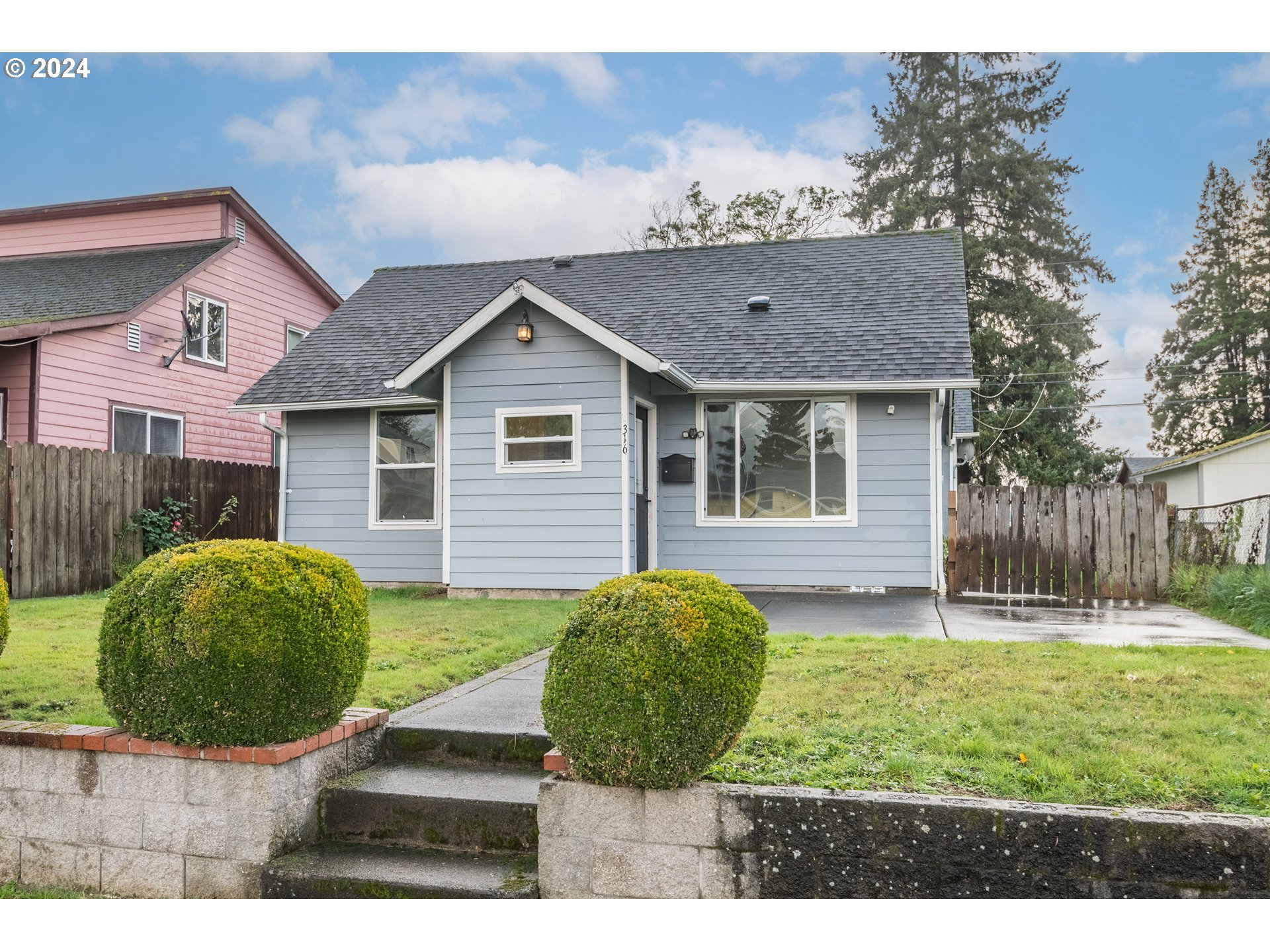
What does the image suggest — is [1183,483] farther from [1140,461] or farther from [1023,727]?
[1023,727]

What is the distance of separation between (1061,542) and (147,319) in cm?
1368

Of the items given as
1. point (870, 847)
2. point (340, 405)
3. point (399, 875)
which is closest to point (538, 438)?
point (340, 405)

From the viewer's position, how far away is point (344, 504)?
1192 cm

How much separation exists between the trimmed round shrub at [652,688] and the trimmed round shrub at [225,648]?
3.17 feet

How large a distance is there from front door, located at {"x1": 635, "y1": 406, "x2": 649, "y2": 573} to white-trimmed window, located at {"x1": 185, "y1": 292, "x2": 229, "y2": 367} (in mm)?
9101

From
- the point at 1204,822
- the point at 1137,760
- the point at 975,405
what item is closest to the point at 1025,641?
the point at 1137,760

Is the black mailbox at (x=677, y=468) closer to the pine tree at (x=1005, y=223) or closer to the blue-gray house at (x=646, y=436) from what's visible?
the blue-gray house at (x=646, y=436)

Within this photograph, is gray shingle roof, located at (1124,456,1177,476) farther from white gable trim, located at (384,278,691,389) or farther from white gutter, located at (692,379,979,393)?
white gable trim, located at (384,278,691,389)

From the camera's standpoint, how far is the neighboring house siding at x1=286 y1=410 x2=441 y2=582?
11.6 m

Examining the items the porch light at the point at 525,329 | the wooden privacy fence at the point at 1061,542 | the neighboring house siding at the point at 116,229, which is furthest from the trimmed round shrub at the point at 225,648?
the neighboring house siding at the point at 116,229

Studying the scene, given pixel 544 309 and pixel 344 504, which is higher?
pixel 544 309

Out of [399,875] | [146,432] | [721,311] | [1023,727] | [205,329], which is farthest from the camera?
[205,329]

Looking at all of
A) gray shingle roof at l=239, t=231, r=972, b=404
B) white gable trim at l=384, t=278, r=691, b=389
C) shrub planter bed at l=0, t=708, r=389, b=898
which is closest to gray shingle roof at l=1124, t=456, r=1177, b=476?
gray shingle roof at l=239, t=231, r=972, b=404
